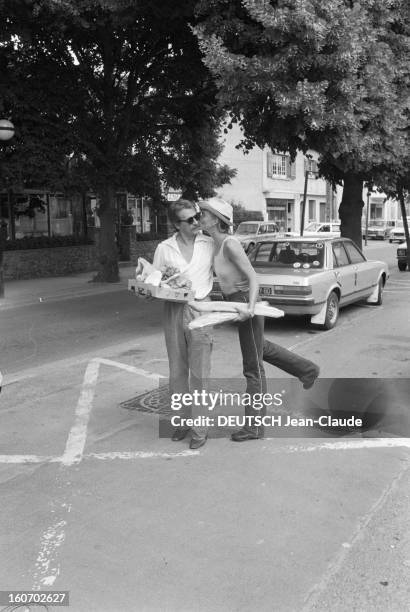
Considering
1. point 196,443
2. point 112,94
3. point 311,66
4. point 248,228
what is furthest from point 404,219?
point 196,443

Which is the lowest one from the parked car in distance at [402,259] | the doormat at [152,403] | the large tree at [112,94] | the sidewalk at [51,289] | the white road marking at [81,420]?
the sidewalk at [51,289]

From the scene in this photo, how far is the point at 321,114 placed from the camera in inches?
342

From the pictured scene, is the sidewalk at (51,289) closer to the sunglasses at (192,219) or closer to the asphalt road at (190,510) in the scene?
the asphalt road at (190,510)

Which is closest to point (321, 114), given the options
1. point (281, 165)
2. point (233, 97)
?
point (233, 97)

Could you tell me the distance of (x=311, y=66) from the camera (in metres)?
8.83

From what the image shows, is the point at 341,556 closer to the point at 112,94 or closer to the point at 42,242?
the point at 112,94

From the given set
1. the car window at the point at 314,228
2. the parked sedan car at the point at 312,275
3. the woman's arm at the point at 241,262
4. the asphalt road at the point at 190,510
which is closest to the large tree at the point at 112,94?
the parked sedan car at the point at 312,275

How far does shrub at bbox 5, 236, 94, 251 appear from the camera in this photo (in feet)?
61.0

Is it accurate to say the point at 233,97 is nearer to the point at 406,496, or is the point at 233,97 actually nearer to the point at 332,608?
the point at 406,496

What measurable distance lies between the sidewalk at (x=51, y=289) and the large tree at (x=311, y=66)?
6.63 meters

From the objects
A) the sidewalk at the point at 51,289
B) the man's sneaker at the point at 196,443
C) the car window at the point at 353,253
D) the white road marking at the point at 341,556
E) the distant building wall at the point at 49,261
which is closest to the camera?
the white road marking at the point at 341,556

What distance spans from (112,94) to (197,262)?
12.4 meters

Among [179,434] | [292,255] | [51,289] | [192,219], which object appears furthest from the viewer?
[51,289]

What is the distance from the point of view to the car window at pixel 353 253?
10895 millimetres
